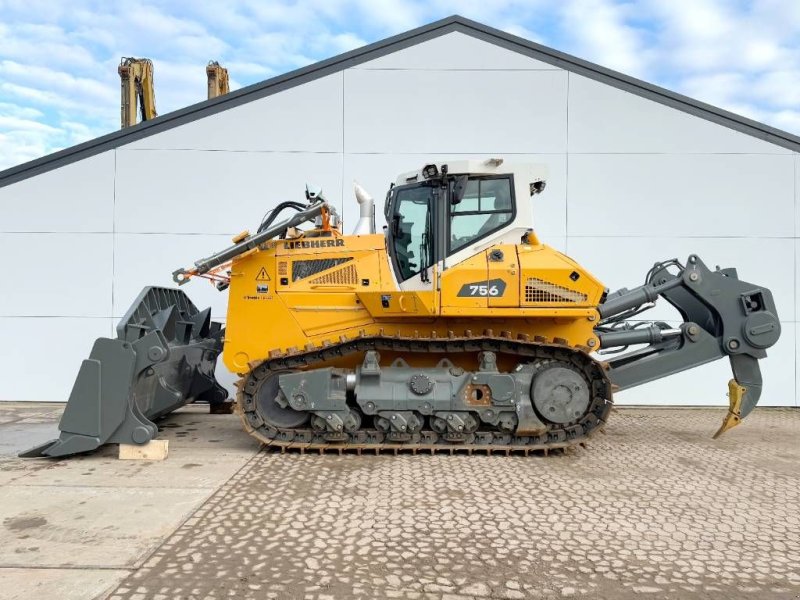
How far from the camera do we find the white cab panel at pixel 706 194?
967 cm

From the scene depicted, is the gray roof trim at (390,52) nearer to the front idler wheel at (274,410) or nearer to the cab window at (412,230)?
the cab window at (412,230)

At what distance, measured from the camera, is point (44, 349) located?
977cm

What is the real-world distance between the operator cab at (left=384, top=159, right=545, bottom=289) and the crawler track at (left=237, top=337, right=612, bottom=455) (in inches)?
32.7

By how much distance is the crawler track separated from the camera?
6.04 metres

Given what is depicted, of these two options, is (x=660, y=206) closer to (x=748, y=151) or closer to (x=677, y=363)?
(x=748, y=151)

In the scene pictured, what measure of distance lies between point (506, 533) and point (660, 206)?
772cm

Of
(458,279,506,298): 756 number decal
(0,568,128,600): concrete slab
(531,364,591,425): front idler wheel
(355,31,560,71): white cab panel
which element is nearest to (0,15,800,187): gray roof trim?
(355,31,560,71): white cab panel

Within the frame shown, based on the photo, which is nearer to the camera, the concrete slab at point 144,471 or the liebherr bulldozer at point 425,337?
the concrete slab at point 144,471

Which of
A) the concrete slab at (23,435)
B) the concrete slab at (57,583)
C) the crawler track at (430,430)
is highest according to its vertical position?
the crawler track at (430,430)

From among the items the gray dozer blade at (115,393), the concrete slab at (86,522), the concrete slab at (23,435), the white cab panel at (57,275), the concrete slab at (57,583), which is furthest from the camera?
the white cab panel at (57,275)

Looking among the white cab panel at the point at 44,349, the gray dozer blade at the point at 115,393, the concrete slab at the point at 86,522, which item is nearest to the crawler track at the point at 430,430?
the gray dozer blade at the point at 115,393

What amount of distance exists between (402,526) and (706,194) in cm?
857

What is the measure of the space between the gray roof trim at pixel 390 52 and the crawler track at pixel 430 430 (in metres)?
5.74

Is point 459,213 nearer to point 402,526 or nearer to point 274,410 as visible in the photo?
point 274,410
